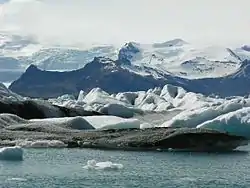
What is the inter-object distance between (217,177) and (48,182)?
9.48 meters

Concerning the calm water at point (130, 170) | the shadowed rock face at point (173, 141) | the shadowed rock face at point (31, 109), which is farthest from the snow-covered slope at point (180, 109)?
the calm water at point (130, 170)

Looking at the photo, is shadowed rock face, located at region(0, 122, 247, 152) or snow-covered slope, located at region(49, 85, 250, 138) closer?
shadowed rock face, located at region(0, 122, 247, 152)

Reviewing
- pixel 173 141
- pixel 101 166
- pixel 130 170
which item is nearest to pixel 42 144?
pixel 173 141

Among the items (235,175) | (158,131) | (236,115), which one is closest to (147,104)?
(236,115)

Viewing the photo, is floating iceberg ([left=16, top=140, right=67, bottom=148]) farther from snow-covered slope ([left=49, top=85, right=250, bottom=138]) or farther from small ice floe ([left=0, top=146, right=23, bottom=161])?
snow-covered slope ([left=49, top=85, right=250, bottom=138])

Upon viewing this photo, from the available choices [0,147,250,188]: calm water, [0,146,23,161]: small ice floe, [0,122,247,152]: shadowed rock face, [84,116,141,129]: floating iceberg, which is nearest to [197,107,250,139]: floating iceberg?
[84,116,141,129]: floating iceberg

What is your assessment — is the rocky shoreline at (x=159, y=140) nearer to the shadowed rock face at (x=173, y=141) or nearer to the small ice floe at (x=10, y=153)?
the shadowed rock face at (x=173, y=141)

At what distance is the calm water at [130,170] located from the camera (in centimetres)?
3262

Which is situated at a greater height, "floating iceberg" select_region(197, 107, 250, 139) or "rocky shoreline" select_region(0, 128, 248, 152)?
"floating iceberg" select_region(197, 107, 250, 139)

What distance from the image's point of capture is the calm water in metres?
32.6

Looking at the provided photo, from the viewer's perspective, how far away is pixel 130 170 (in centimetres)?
3769

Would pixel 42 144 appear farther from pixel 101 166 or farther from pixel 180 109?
A: pixel 180 109

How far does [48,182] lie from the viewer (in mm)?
32250

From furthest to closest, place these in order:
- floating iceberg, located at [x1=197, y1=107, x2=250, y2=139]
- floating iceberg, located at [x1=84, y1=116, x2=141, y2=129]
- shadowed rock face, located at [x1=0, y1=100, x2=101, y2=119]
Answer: shadowed rock face, located at [x1=0, y1=100, x2=101, y2=119] < floating iceberg, located at [x1=84, y1=116, x2=141, y2=129] < floating iceberg, located at [x1=197, y1=107, x2=250, y2=139]
